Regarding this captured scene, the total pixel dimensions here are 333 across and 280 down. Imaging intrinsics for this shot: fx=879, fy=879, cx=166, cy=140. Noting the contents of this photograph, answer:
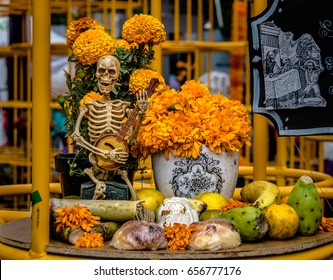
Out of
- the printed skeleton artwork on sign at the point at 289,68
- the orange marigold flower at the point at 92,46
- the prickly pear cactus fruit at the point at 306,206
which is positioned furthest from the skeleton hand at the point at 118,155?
the printed skeleton artwork on sign at the point at 289,68

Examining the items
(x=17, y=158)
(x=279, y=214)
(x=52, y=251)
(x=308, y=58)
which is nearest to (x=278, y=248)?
(x=279, y=214)

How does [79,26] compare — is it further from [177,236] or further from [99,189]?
[177,236]

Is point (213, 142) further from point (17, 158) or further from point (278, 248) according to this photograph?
point (17, 158)

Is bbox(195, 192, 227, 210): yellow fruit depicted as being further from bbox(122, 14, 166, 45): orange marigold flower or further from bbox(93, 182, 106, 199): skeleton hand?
bbox(122, 14, 166, 45): orange marigold flower

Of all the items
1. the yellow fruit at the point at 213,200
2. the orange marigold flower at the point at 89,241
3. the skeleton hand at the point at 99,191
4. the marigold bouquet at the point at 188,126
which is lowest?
the orange marigold flower at the point at 89,241

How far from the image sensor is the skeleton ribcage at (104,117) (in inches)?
111

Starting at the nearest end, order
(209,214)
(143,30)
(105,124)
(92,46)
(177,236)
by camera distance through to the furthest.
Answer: (177,236)
(209,214)
(105,124)
(92,46)
(143,30)

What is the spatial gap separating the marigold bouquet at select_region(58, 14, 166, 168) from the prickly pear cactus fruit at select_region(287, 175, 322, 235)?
610 mm

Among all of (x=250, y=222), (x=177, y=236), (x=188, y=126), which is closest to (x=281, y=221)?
(x=250, y=222)

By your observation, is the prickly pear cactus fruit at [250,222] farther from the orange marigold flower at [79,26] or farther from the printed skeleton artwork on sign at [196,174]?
the orange marigold flower at [79,26]

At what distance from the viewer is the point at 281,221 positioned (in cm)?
263

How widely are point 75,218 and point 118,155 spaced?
274 mm

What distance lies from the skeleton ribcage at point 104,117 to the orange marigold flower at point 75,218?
0.30 m

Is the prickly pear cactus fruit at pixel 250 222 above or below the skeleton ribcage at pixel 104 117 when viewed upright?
Result: below
